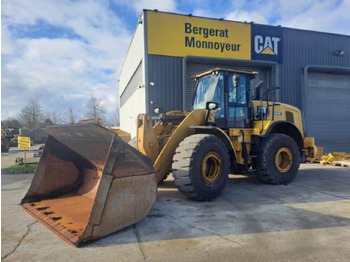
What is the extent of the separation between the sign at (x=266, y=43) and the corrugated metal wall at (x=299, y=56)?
423mm

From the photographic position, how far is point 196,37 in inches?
467

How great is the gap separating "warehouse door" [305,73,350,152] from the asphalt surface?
9738 mm

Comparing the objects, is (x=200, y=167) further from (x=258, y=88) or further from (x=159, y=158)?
(x=258, y=88)

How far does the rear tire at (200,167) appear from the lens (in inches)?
199

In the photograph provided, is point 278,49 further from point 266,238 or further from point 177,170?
point 266,238

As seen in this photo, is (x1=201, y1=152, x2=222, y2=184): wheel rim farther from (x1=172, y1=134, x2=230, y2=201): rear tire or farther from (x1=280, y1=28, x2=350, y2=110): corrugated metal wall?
(x1=280, y1=28, x2=350, y2=110): corrugated metal wall

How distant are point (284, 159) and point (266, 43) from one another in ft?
25.9

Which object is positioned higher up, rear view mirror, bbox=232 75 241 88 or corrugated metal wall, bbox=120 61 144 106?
corrugated metal wall, bbox=120 61 144 106

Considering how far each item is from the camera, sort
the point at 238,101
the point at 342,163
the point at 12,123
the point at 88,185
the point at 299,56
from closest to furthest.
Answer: the point at 88,185 < the point at 238,101 < the point at 342,163 < the point at 299,56 < the point at 12,123

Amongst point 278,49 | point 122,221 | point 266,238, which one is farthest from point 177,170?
point 278,49

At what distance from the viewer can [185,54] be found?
38.5ft

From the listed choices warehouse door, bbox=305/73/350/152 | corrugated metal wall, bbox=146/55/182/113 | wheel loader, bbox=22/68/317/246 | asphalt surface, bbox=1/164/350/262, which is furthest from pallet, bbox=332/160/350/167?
corrugated metal wall, bbox=146/55/182/113

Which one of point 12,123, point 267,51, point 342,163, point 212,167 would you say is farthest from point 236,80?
point 12,123

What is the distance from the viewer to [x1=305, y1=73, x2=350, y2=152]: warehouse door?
14562 mm
